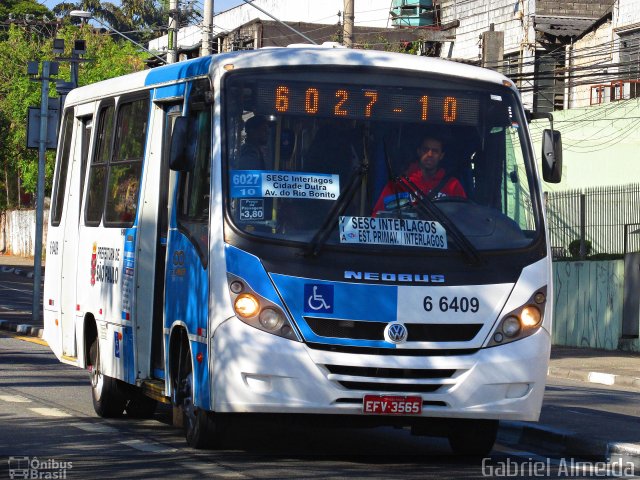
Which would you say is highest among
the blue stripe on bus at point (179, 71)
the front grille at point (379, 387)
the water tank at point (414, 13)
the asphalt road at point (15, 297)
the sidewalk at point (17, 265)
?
the water tank at point (414, 13)

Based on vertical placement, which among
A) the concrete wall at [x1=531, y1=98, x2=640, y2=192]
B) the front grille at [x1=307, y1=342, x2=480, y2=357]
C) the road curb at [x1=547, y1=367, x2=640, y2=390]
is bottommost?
the road curb at [x1=547, y1=367, x2=640, y2=390]

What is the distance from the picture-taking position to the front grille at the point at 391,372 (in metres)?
8.84

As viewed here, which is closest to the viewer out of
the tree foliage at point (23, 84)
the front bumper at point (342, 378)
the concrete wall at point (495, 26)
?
the front bumper at point (342, 378)

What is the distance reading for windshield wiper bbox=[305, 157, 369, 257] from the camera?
8977 millimetres

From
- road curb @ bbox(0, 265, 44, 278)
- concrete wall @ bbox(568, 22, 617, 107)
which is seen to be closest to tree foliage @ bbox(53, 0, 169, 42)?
road curb @ bbox(0, 265, 44, 278)

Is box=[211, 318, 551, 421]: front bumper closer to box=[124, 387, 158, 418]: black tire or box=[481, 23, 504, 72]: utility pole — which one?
box=[124, 387, 158, 418]: black tire

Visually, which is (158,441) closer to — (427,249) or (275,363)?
(275,363)

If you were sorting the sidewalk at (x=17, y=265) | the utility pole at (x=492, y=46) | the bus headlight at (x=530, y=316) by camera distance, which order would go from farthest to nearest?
1. the sidewalk at (x=17, y=265)
2. the utility pole at (x=492, y=46)
3. the bus headlight at (x=530, y=316)

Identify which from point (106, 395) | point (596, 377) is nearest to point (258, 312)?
point (106, 395)

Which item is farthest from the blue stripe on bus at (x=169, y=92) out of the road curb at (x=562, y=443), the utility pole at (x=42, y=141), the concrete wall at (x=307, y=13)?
the concrete wall at (x=307, y=13)

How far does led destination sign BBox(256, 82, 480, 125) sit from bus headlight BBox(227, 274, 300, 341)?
1350 millimetres

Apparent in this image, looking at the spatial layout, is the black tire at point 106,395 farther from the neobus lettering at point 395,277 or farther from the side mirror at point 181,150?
the neobus lettering at point 395,277

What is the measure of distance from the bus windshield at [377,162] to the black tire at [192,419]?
131 cm

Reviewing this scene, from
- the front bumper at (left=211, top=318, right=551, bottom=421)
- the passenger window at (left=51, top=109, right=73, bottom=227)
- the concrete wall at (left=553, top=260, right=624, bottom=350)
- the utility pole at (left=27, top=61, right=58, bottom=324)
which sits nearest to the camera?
the front bumper at (left=211, top=318, right=551, bottom=421)
